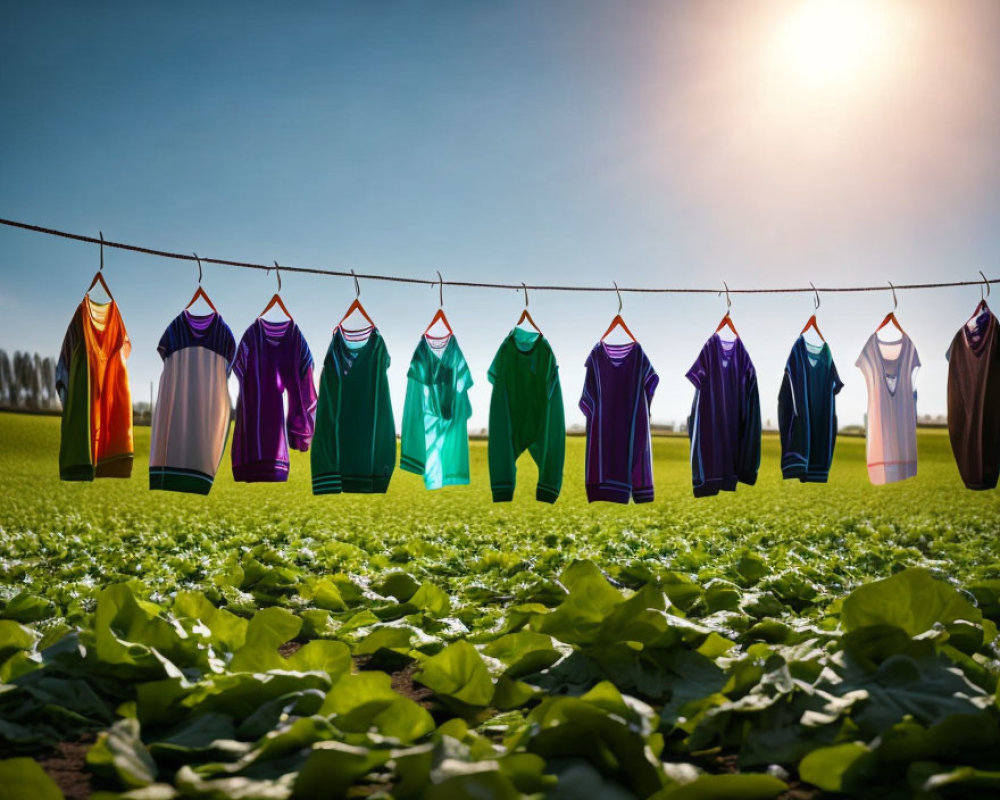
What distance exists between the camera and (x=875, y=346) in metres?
5.42

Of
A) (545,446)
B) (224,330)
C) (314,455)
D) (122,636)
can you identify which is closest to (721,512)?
(545,446)

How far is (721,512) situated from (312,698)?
7729 millimetres

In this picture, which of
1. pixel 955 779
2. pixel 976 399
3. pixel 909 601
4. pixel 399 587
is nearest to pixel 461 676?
pixel 955 779

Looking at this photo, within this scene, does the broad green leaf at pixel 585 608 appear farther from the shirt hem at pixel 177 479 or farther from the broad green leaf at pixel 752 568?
the shirt hem at pixel 177 479

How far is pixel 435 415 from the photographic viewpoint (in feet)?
16.3

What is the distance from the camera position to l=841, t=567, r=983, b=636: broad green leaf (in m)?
2.47

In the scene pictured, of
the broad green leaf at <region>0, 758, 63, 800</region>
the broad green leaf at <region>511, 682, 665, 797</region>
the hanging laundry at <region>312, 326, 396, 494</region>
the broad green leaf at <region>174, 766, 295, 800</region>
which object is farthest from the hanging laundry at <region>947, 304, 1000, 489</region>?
the broad green leaf at <region>0, 758, 63, 800</region>

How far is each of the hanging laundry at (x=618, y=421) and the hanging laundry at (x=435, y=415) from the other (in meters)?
0.87

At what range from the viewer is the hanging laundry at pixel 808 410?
17.1ft

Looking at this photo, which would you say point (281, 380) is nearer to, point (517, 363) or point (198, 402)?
point (198, 402)

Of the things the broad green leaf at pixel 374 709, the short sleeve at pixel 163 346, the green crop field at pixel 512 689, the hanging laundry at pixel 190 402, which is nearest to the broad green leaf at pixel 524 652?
the green crop field at pixel 512 689

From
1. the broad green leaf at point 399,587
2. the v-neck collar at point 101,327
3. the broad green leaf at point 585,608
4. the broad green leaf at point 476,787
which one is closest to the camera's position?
the broad green leaf at point 476,787

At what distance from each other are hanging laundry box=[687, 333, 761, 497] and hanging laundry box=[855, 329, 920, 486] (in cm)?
98

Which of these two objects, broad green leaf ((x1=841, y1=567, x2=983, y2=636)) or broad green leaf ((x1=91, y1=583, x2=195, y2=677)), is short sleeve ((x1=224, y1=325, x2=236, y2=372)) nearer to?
broad green leaf ((x1=91, y1=583, x2=195, y2=677))
